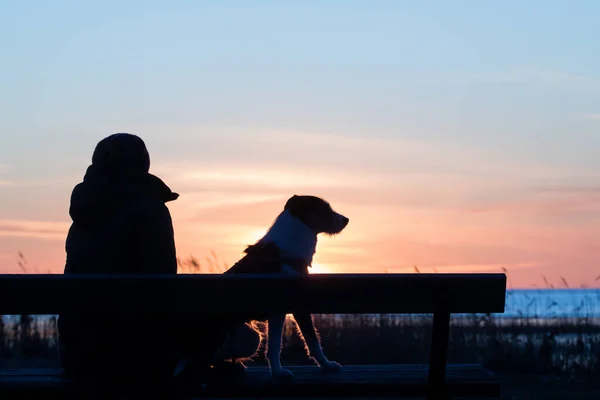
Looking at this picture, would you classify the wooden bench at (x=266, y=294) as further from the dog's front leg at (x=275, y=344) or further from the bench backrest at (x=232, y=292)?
the dog's front leg at (x=275, y=344)

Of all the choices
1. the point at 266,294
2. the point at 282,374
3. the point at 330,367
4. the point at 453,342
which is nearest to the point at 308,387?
the point at 282,374

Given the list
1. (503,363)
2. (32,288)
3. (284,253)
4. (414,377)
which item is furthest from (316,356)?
(503,363)

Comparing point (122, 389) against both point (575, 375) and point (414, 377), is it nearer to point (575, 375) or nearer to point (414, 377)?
point (414, 377)

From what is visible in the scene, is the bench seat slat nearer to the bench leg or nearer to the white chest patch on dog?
the bench leg

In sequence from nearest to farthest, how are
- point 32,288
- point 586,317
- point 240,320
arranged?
point 32,288
point 240,320
point 586,317

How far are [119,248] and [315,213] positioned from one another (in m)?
1.29

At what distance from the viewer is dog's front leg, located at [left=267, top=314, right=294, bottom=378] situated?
4.34 m

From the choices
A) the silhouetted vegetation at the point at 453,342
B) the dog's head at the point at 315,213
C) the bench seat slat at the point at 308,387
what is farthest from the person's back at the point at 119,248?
the silhouetted vegetation at the point at 453,342

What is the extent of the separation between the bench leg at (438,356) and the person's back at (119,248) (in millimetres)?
1261

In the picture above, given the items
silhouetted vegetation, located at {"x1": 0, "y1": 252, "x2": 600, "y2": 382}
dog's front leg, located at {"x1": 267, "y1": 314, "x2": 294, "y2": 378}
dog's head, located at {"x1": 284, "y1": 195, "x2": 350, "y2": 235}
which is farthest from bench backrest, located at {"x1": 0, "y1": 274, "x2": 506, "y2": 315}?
silhouetted vegetation, located at {"x1": 0, "y1": 252, "x2": 600, "y2": 382}

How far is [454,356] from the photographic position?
8742 mm

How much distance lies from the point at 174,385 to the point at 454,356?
542 centimetres

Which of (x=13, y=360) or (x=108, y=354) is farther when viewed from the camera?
(x=13, y=360)

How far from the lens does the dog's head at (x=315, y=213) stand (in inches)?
198
